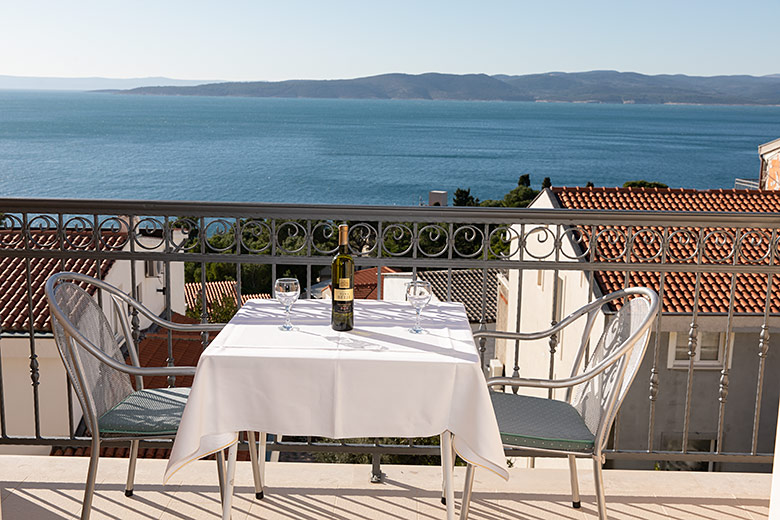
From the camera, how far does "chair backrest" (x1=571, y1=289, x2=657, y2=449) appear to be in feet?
7.55

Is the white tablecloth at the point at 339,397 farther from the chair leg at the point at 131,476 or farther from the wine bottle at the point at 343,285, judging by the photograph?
the chair leg at the point at 131,476

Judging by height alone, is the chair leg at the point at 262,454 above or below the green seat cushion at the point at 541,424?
below

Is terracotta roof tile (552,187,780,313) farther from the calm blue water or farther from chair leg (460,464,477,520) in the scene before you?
the calm blue water

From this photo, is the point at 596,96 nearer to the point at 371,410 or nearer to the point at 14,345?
the point at 14,345

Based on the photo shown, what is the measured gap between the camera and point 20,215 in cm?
298

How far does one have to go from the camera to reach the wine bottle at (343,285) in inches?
90.3

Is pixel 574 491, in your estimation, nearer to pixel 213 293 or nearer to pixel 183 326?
pixel 183 326

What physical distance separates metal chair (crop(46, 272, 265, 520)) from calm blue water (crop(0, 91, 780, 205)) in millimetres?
48495

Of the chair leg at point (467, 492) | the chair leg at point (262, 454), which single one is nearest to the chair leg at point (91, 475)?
the chair leg at point (262, 454)

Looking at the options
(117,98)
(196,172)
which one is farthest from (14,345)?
(117,98)

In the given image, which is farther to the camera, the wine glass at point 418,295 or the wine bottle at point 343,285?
the wine glass at point 418,295

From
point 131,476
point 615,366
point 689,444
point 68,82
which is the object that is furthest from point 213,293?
point 68,82

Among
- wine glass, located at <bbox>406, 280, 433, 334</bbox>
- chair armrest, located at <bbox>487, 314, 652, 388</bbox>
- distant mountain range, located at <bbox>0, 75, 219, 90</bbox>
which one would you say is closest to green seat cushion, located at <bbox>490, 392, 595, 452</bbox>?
chair armrest, located at <bbox>487, 314, 652, 388</bbox>

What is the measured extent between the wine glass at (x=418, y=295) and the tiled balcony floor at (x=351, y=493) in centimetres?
83
